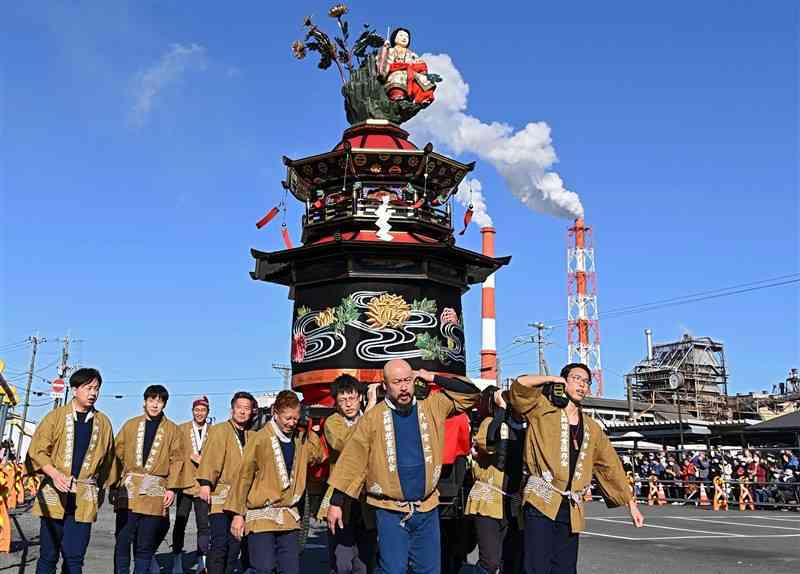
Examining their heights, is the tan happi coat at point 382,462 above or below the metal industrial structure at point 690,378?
below

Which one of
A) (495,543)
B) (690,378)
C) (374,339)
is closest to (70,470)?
(495,543)

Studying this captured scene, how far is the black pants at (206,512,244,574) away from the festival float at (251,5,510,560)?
7.50 meters

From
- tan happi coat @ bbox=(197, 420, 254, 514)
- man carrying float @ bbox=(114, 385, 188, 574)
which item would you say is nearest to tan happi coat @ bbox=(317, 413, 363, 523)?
tan happi coat @ bbox=(197, 420, 254, 514)

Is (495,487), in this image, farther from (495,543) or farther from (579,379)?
(579,379)

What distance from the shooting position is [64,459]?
7.27 meters

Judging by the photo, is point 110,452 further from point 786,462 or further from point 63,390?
point 63,390

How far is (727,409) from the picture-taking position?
64375 mm

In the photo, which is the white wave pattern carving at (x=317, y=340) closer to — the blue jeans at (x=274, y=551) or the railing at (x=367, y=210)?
the railing at (x=367, y=210)

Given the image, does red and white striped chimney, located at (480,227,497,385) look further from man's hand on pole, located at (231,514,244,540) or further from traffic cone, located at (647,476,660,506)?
man's hand on pole, located at (231,514,244,540)

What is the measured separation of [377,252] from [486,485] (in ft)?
29.4

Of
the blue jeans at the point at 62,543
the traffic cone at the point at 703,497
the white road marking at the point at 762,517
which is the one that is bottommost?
the white road marking at the point at 762,517

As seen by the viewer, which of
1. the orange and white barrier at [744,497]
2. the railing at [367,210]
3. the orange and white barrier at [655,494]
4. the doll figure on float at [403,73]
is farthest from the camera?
the orange and white barrier at [655,494]

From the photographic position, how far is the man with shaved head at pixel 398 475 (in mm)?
5816

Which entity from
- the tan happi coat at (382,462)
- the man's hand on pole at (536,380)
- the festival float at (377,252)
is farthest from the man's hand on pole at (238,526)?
the festival float at (377,252)
